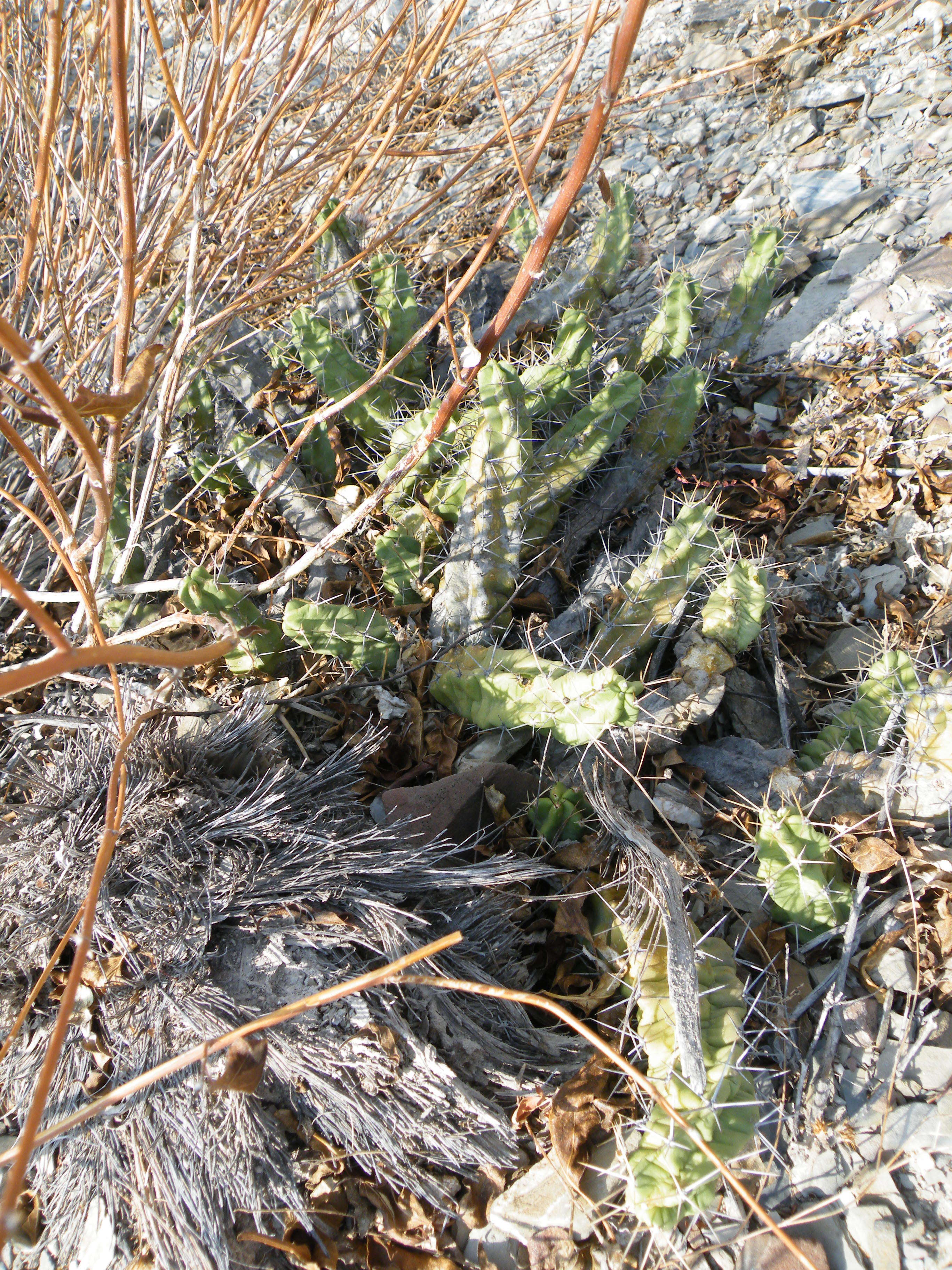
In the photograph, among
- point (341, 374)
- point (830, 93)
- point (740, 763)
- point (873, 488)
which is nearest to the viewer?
point (740, 763)

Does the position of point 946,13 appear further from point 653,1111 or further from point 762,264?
point 653,1111

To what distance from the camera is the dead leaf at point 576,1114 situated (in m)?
1.46

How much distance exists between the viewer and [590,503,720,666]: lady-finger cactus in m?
2.08

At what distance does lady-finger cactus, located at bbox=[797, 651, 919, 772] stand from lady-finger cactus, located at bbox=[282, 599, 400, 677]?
1.18m

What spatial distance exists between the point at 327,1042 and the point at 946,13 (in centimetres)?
505

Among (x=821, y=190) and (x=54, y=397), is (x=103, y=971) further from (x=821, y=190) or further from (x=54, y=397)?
(x=821, y=190)

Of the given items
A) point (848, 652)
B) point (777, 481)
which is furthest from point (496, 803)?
point (777, 481)

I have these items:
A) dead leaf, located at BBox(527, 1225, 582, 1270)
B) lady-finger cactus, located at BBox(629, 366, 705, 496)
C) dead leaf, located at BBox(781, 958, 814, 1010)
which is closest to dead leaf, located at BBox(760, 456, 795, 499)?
lady-finger cactus, located at BBox(629, 366, 705, 496)

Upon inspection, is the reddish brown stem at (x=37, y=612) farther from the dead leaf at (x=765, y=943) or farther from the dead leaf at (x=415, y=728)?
the dead leaf at (x=765, y=943)

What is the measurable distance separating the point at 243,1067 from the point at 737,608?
1519 millimetres

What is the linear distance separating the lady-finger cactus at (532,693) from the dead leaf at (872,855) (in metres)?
0.59

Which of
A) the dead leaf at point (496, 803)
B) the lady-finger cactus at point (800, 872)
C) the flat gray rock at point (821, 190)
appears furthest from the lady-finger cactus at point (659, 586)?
the flat gray rock at point (821, 190)

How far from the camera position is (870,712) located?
6.56 ft

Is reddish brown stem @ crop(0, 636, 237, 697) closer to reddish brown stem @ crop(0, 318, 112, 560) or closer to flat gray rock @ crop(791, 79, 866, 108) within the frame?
reddish brown stem @ crop(0, 318, 112, 560)
